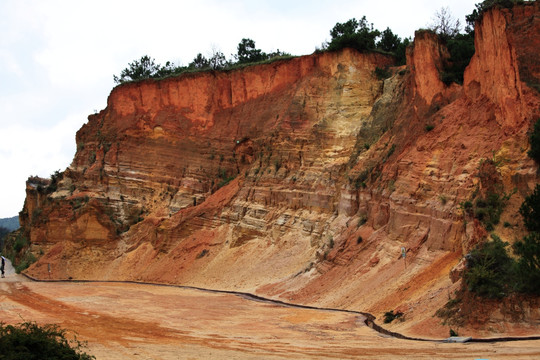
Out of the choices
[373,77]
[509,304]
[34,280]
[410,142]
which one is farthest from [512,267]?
[34,280]

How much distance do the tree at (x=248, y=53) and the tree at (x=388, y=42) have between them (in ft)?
37.7

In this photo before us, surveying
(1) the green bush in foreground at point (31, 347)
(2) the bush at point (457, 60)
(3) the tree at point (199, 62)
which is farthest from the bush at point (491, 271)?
(3) the tree at point (199, 62)

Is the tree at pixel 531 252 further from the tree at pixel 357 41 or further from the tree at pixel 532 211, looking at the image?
the tree at pixel 357 41

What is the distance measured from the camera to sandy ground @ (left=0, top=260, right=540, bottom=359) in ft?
46.3

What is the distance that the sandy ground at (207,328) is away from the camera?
14125mm

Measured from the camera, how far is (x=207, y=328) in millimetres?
20312

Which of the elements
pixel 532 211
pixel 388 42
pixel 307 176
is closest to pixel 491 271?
pixel 532 211

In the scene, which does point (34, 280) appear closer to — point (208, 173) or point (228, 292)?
point (208, 173)

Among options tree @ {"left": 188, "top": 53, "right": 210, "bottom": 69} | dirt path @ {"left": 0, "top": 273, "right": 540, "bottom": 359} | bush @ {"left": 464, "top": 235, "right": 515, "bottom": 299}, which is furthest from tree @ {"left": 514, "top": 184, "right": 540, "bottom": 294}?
tree @ {"left": 188, "top": 53, "right": 210, "bottom": 69}

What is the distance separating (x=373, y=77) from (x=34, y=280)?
2654 cm

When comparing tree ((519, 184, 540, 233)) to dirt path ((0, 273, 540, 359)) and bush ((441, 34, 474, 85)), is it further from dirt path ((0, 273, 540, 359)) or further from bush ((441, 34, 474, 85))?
bush ((441, 34, 474, 85))

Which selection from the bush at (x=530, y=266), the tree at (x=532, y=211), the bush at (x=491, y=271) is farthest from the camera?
the tree at (x=532, y=211)

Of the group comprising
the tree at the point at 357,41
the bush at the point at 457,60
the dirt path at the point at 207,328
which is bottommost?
the dirt path at the point at 207,328

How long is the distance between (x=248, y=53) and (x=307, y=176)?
2028 cm
